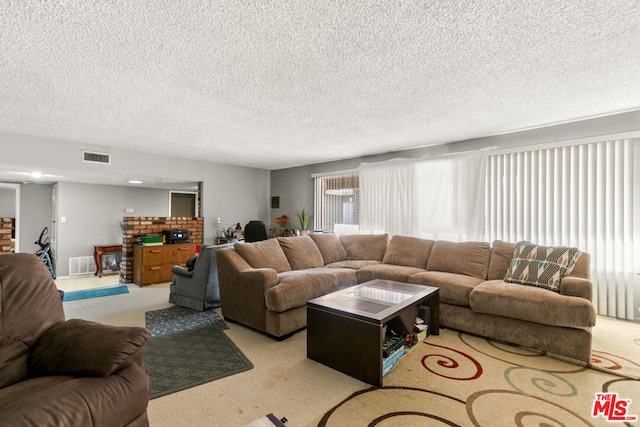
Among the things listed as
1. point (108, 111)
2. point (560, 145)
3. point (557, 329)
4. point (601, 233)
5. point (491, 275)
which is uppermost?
point (108, 111)

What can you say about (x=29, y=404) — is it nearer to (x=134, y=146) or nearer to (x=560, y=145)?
(x=134, y=146)

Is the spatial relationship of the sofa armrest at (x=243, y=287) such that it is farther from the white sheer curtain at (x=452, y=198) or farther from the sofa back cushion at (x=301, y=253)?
the white sheer curtain at (x=452, y=198)

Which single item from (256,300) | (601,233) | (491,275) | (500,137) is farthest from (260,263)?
(601,233)

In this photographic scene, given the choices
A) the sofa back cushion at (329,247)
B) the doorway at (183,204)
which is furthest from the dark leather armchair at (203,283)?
the doorway at (183,204)

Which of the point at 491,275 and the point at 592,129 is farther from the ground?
the point at 592,129

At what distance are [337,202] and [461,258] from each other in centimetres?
289

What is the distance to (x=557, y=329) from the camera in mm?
2533

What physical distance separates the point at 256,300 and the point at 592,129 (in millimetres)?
4150

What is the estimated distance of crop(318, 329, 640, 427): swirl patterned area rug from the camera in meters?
1.76

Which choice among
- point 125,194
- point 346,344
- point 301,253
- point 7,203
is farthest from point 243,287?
point 7,203

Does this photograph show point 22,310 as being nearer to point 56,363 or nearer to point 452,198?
point 56,363

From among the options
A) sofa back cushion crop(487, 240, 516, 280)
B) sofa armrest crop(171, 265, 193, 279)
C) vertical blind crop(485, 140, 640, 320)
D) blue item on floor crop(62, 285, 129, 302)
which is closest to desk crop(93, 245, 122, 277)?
blue item on floor crop(62, 285, 129, 302)

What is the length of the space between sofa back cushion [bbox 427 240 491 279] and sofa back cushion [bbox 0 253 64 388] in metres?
3.65

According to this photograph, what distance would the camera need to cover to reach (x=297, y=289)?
2969 millimetres
